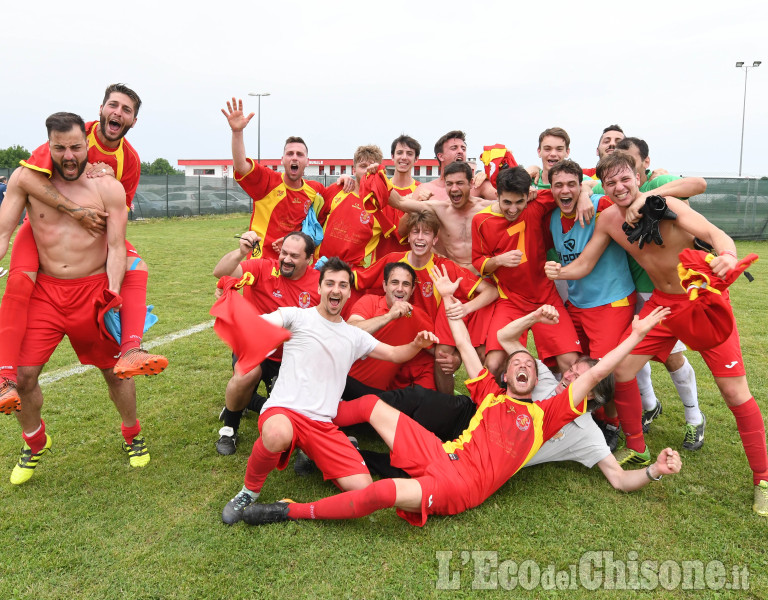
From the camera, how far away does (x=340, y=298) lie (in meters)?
3.63

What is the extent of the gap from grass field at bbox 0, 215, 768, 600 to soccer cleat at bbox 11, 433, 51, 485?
0.06 meters

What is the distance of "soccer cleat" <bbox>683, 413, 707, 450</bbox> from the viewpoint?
424cm

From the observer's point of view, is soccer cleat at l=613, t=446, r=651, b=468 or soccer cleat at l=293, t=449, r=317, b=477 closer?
soccer cleat at l=293, t=449, r=317, b=477

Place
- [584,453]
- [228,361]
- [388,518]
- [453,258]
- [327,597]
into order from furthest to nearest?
1. [228,361]
2. [453,258]
3. [584,453]
4. [388,518]
5. [327,597]

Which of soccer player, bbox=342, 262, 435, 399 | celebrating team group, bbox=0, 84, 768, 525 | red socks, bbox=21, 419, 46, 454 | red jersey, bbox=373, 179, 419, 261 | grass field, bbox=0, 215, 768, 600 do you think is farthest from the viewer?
red jersey, bbox=373, 179, 419, 261

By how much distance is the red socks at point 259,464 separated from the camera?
3194 millimetres

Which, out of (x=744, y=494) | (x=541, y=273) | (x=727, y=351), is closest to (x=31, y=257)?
(x=541, y=273)

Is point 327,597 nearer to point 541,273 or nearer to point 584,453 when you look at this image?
point 584,453

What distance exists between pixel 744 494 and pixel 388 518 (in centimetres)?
236

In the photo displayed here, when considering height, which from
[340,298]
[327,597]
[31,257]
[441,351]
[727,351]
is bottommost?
[327,597]

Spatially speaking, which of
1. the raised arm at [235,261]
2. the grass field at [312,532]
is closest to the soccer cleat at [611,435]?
the grass field at [312,532]

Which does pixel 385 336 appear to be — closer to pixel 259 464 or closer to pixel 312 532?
pixel 259 464

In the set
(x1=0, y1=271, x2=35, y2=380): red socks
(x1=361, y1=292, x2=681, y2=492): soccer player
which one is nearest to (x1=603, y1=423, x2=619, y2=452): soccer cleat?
(x1=361, y1=292, x2=681, y2=492): soccer player

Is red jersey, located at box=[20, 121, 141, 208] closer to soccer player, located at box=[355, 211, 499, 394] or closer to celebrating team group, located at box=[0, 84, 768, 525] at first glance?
celebrating team group, located at box=[0, 84, 768, 525]
